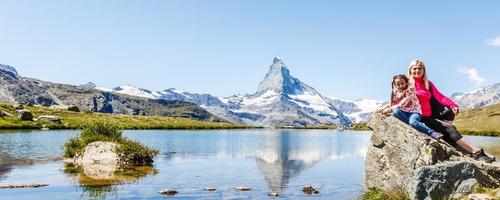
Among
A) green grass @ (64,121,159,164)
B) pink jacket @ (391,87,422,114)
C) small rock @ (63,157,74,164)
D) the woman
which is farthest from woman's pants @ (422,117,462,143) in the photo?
small rock @ (63,157,74,164)

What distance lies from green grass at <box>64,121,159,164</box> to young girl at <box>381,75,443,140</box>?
37961mm

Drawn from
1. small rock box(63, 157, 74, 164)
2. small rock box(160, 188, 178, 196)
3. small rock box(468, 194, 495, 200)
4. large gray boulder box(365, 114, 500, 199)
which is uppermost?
large gray boulder box(365, 114, 500, 199)

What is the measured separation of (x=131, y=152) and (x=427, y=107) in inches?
1594

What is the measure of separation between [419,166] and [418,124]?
204 centimetres

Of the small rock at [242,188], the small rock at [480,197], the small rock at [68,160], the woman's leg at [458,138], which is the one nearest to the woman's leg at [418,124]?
the woman's leg at [458,138]

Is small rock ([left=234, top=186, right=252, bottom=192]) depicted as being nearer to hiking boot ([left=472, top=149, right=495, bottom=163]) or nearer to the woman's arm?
the woman's arm

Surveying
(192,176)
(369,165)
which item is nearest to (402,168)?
(369,165)

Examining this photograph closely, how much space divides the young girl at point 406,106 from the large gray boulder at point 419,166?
0.32m

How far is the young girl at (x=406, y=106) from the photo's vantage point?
22.1 metres

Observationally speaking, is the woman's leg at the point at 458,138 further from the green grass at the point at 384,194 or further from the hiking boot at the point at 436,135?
the green grass at the point at 384,194

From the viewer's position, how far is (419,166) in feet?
69.2

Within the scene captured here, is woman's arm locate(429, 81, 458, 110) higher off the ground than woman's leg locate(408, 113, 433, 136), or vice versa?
woman's arm locate(429, 81, 458, 110)

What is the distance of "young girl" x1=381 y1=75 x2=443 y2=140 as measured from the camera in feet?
72.6

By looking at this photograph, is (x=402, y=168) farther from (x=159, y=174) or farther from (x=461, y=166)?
(x=159, y=174)
